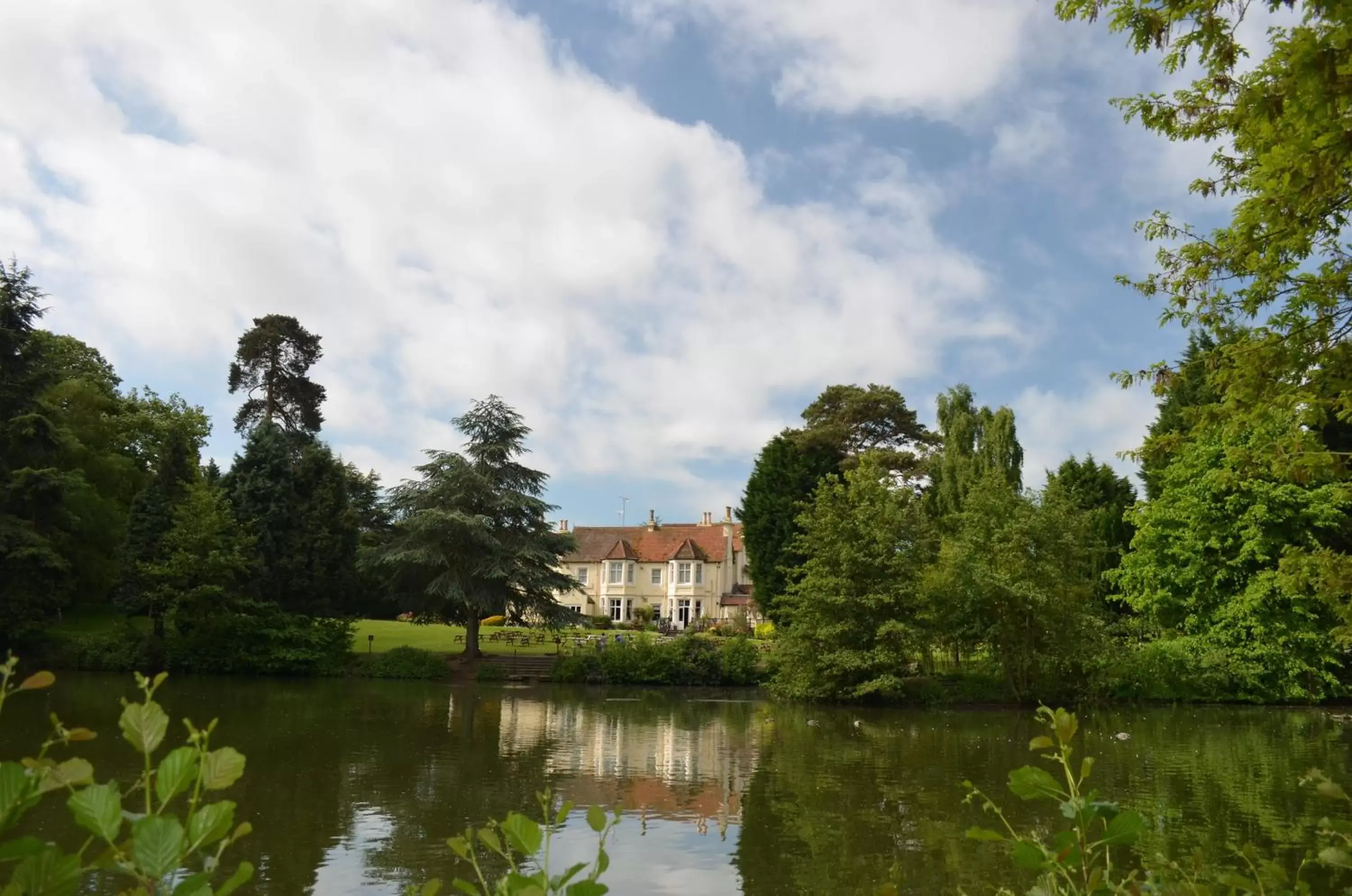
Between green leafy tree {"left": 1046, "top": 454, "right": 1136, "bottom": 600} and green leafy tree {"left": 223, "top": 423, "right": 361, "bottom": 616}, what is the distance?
88.5 feet

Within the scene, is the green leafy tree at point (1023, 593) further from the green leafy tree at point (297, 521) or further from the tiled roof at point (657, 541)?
the tiled roof at point (657, 541)

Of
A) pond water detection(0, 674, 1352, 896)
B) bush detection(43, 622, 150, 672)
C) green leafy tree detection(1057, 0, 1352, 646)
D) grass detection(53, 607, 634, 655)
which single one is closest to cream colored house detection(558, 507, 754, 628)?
grass detection(53, 607, 634, 655)

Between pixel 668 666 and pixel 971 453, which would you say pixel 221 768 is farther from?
pixel 971 453

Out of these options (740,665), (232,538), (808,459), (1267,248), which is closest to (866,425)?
(808,459)

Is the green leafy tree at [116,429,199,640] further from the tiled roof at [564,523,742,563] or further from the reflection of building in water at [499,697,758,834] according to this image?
the tiled roof at [564,523,742,563]

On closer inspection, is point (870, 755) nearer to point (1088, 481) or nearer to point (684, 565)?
point (1088, 481)

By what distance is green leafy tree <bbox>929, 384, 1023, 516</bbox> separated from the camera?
3914 centimetres

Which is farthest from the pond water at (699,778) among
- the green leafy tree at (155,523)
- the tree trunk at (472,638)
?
the tree trunk at (472,638)

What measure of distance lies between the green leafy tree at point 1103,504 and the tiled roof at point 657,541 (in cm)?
2647

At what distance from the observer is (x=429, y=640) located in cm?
4306

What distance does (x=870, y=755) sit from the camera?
61.6 feet

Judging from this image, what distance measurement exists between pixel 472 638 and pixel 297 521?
350 inches

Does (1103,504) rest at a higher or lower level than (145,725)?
higher

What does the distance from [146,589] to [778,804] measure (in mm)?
29204
